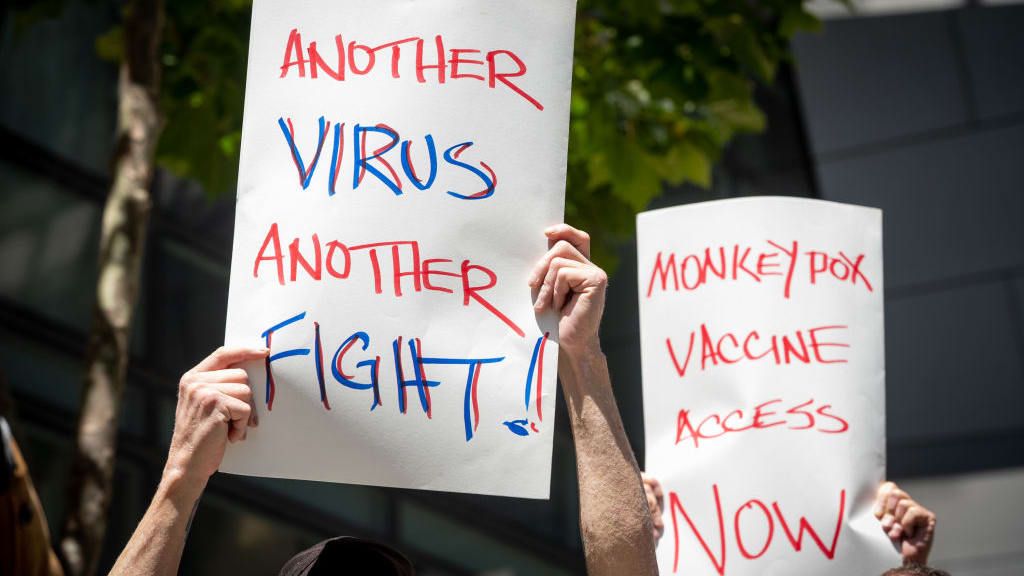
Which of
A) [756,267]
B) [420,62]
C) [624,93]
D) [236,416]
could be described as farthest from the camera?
[624,93]

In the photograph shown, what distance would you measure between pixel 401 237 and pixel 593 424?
1.54 feet

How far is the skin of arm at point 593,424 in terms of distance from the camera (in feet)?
6.56

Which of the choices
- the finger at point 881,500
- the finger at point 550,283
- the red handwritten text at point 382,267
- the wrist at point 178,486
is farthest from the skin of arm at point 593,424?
the finger at point 881,500

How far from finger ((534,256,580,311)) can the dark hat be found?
1.62ft

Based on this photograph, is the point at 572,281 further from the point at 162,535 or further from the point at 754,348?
the point at 754,348

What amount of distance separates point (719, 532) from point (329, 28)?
54.5 inches

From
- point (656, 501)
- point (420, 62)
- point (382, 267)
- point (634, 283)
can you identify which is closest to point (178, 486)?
point (382, 267)

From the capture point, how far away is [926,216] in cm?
1461

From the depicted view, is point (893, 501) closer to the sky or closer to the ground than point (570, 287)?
closer to the ground

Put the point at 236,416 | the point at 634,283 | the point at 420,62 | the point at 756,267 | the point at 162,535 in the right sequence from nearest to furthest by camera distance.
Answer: the point at 162,535, the point at 236,416, the point at 420,62, the point at 756,267, the point at 634,283

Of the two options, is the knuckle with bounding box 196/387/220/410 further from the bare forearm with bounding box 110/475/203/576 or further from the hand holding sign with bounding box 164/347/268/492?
the bare forearm with bounding box 110/475/203/576

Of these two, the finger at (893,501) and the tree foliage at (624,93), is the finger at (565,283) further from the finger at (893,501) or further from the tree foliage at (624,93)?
the tree foliage at (624,93)

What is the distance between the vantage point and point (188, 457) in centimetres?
202

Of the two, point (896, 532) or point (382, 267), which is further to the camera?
point (896, 532)
